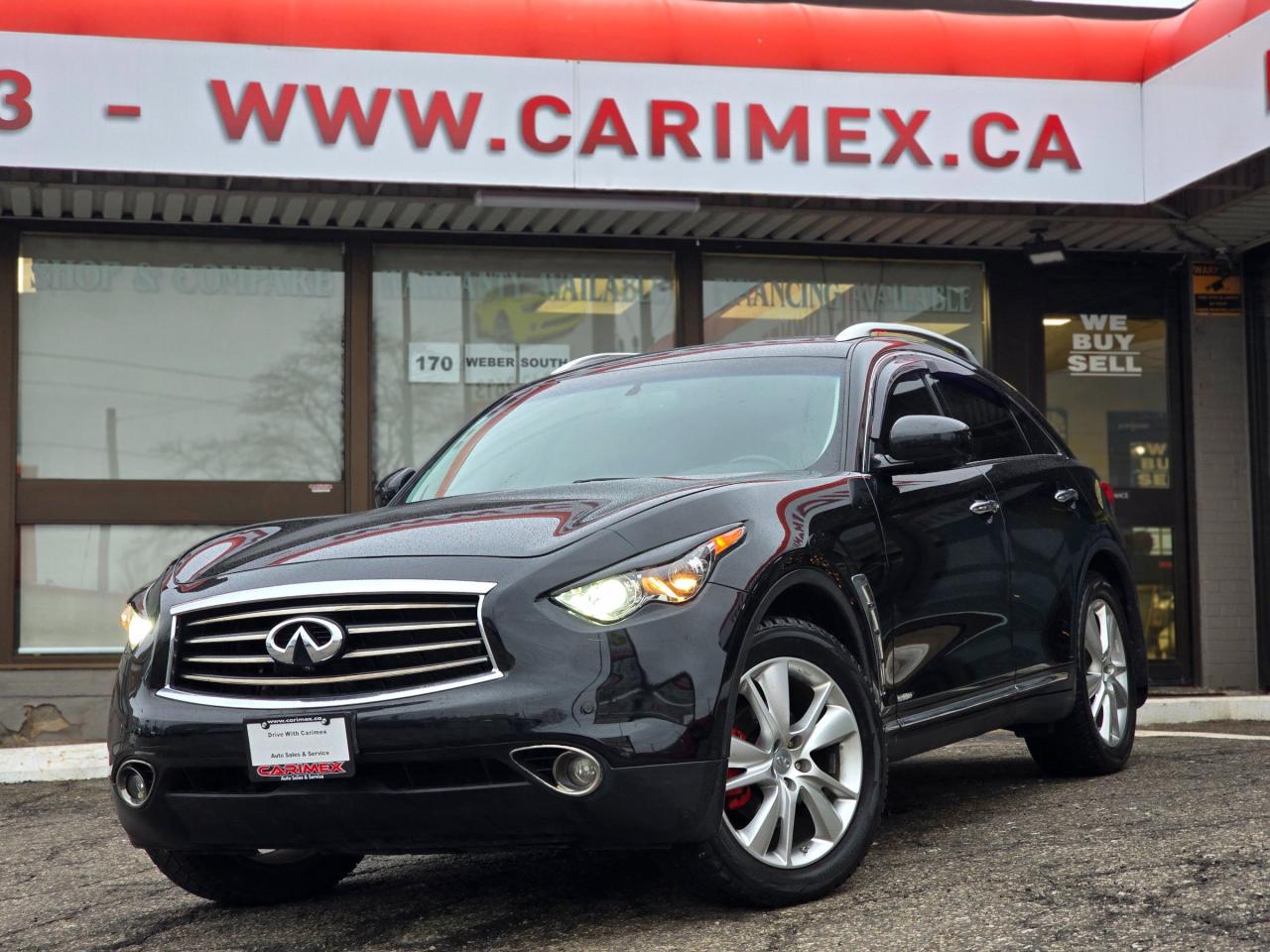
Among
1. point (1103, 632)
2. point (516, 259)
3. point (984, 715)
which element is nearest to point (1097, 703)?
point (1103, 632)

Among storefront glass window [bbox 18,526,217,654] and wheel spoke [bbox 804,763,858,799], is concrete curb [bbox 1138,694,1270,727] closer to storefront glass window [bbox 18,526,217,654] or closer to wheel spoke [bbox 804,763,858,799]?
wheel spoke [bbox 804,763,858,799]

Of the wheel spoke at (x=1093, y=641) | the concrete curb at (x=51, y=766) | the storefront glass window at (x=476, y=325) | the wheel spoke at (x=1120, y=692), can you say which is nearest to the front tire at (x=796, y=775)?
the wheel spoke at (x=1093, y=641)

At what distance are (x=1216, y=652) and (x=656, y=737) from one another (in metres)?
9.93

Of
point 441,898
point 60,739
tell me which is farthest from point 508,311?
point 441,898

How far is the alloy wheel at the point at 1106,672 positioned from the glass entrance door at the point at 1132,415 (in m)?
6.30

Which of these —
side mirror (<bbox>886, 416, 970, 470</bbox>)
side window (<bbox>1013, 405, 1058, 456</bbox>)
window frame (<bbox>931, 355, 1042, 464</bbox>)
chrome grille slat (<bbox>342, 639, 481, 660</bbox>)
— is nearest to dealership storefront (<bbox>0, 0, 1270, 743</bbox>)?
side window (<bbox>1013, 405, 1058, 456</bbox>)

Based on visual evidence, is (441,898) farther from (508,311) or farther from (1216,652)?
(1216,652)

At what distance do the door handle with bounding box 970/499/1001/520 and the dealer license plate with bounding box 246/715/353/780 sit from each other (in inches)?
96.6

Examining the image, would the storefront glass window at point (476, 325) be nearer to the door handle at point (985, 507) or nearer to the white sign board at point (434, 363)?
the white sign board at point (434, 363)

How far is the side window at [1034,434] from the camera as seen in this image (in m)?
6.25

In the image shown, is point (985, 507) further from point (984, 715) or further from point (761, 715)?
point (761, 715)

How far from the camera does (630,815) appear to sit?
3.62 metres

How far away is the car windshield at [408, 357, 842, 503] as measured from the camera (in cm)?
477

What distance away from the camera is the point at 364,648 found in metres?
3.77
